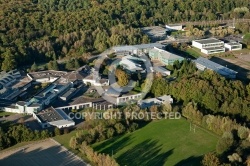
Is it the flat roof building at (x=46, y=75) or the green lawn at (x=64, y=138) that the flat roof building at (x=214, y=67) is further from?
the green lawn at (x=64, y=138)

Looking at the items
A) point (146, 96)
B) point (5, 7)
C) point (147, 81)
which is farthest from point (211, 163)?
point (5, 7)

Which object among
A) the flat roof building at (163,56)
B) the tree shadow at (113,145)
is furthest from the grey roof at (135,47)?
the tree shadow at (113,145)

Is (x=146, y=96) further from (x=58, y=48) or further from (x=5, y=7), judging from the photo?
(x=5, y=7)

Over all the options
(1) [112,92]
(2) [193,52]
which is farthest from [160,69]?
(2) [193,52]

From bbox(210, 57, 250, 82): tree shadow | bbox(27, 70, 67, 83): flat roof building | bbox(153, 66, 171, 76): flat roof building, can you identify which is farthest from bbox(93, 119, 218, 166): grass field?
bbox(27, 70, 67, 83): flat roof building

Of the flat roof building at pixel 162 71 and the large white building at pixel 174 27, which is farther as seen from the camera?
the large white building at pixel 174 27
